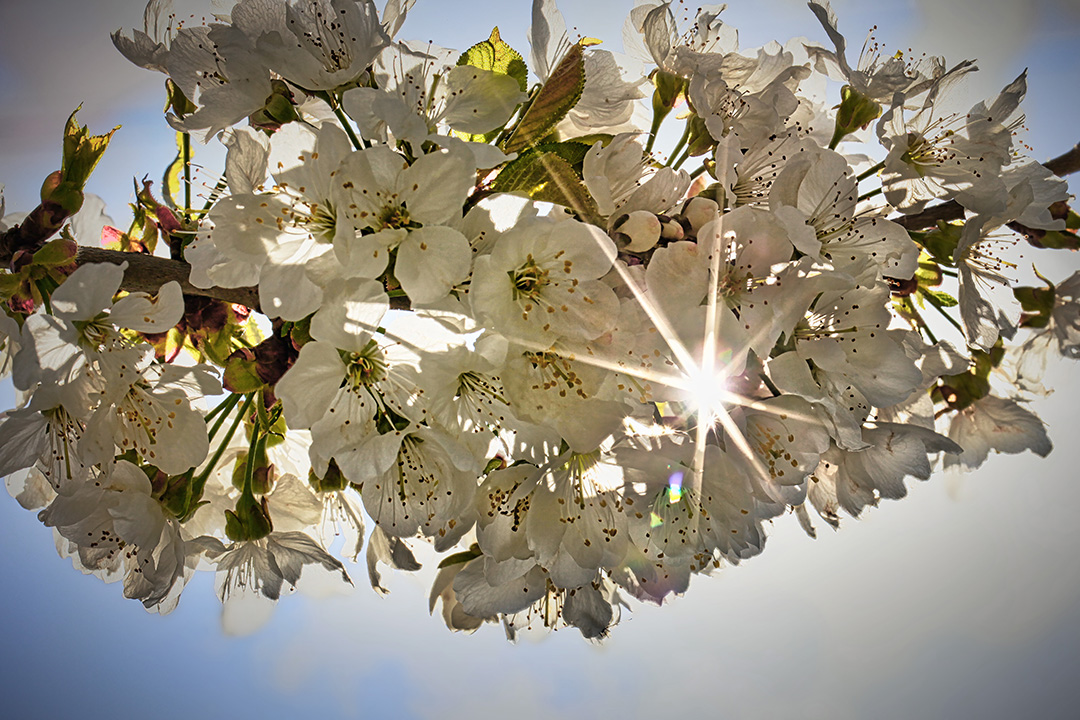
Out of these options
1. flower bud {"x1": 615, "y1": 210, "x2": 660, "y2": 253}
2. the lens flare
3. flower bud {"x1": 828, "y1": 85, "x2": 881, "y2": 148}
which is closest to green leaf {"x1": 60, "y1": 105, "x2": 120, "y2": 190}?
flower bud {"x1": 615, "y1": 210, "x2": 660, "y2": 253}

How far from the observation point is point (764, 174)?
864 mm

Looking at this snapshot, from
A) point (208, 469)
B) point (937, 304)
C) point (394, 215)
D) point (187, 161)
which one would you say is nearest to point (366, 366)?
point (394, 215)

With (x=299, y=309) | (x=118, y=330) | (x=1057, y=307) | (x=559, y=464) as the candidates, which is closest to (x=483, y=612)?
(x=559, y=464)

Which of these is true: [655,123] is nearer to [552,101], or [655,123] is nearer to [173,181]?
[552,101]

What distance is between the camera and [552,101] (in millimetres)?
839

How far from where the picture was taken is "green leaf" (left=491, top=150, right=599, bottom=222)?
0.77m

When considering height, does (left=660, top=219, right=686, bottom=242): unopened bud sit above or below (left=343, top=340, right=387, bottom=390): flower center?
above

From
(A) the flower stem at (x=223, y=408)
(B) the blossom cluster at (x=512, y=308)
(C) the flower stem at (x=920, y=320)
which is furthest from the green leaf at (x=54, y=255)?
(C) the flower stem at (x=920, y=320)

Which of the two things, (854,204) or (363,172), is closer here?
(363,172)

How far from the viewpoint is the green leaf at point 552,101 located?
83cm

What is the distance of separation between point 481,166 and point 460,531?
1.47 ft

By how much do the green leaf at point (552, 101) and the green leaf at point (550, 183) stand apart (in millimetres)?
73

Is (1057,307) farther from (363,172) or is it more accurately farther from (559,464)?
(363,172)

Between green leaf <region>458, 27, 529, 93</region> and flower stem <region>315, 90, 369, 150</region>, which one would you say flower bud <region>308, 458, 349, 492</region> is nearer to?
flower stem <region>315, 90, 369, 150</region>
